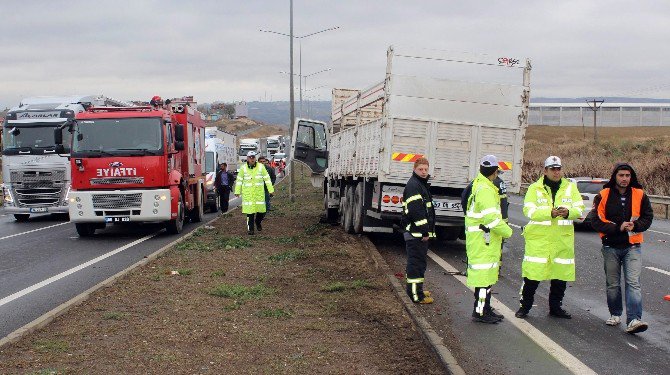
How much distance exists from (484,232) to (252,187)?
990cm

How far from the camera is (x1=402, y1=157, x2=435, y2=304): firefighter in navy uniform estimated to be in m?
9.16

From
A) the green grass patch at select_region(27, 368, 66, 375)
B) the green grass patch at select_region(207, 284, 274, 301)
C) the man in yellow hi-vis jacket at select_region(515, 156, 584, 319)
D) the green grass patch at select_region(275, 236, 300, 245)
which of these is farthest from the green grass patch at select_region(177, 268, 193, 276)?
the green grass patch at select_region(27, 368, 66, 375)

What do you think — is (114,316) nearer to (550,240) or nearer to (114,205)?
(550,240)

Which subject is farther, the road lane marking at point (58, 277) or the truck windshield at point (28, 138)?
the truck windshield at point (28, 138)

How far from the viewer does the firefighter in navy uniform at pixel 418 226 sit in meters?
9.16

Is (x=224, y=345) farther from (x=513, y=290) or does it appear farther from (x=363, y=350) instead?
(x=513, y=290)

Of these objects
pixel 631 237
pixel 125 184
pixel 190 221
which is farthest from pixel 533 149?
pixel 631 237

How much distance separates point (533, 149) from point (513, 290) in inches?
2436

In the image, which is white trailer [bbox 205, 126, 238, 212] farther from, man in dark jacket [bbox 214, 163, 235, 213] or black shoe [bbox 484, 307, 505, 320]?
black shoe [bbox 484, 307, 505, 320]

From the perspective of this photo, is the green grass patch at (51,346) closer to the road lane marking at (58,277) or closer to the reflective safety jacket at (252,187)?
the road lane marking at (58,277)

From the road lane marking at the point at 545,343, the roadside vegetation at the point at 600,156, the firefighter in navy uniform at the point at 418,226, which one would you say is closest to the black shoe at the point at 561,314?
the road lane marking at the point at 545,343

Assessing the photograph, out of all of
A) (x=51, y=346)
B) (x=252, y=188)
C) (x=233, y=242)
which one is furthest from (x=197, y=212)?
(x=51, y=346)

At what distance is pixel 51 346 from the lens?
22.3 feet

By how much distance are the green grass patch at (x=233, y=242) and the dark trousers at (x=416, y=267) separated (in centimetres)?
626
